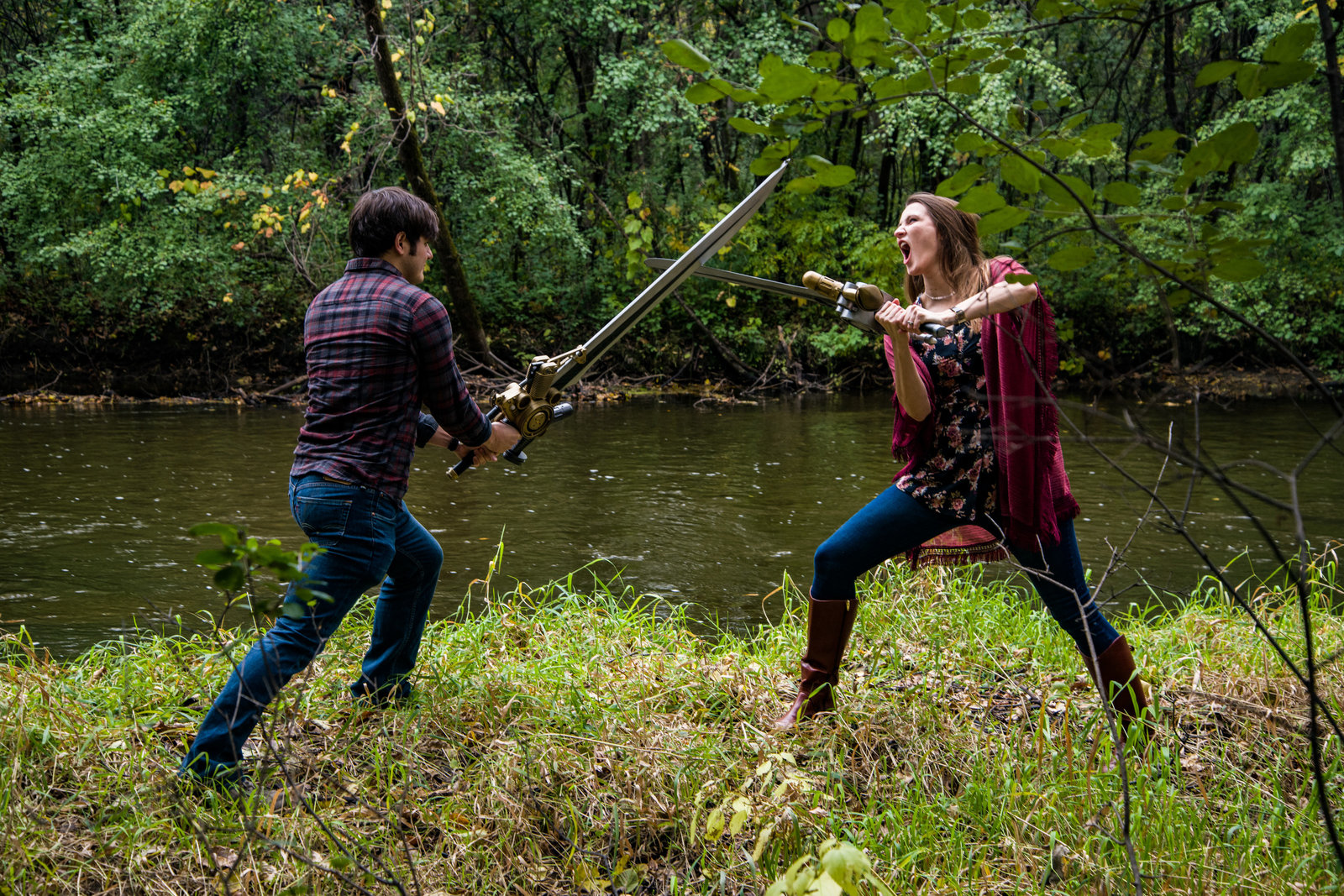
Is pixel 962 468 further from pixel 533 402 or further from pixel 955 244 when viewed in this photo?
pixel 533 402

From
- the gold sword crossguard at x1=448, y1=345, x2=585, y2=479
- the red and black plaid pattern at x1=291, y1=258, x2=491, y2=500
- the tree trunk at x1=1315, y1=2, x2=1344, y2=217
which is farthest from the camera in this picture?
the gold sword crossguard at x1=448, y1=345, x2=585, y2=479

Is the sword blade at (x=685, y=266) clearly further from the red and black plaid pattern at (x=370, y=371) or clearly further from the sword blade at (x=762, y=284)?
the red and black plaid pattern at (x=370, y=371)


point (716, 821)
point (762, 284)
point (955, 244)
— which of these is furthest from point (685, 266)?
point (716, 821)

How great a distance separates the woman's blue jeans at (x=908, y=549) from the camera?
3.08m

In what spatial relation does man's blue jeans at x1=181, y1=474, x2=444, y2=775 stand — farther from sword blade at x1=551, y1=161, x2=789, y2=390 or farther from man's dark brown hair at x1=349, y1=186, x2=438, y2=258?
sword blade at x1=551, y1=161, x2=789, y2=390

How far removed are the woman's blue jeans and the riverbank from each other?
0.31m

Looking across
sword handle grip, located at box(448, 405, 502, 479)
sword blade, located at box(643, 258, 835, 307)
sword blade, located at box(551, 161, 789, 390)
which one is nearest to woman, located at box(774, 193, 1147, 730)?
sword blade, located at box(643, 258, 835, 307)

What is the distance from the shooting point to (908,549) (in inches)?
129

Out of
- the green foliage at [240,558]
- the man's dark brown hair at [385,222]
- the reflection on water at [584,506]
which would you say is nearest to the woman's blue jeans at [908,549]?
the reflection on water at [584,506]

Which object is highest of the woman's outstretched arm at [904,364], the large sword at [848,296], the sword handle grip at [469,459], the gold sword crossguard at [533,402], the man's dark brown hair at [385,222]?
the man's dark brown hair at [385,222]

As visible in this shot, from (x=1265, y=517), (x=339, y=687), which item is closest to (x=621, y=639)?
(x=339, y=687)

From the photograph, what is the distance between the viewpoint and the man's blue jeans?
272 cm

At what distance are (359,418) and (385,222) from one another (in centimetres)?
59

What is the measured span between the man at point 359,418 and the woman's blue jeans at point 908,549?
1.21 metres
